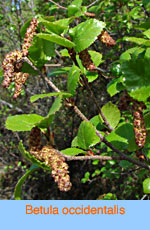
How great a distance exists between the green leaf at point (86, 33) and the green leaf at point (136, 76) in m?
0.17

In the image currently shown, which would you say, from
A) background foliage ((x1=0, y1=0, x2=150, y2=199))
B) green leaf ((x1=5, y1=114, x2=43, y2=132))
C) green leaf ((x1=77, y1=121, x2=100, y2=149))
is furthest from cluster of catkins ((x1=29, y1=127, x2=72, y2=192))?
background foliage ((x1=0, y1=0, x2=150, y2=199))

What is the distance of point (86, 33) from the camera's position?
26.4 inches

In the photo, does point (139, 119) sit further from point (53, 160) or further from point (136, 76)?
point (53, 160)

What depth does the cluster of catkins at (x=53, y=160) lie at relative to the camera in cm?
59

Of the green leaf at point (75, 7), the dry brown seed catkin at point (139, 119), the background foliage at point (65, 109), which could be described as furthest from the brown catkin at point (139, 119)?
the background foliage at point (65, 109)

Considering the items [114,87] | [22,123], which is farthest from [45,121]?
[114,87]

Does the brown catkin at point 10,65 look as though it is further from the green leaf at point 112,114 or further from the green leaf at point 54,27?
the green leaf at point 112,114

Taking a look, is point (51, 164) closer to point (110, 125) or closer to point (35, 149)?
point (35, 149)

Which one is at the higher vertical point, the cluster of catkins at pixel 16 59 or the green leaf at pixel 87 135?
the cluster of catkins at pixel 16 59

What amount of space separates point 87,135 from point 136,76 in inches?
11.2

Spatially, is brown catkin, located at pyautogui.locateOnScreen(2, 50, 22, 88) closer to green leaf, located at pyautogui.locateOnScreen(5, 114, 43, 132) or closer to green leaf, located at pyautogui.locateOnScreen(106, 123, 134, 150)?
green leaf, located at pyautogui.locateOnScreen(5, 114, 43, 132)

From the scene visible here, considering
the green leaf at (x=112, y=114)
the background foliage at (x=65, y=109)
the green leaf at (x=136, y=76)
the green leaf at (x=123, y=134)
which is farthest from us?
the background foliage at (x=65, y=109)

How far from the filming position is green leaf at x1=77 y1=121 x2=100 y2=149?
73cm

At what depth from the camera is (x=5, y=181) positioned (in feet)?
13.8
